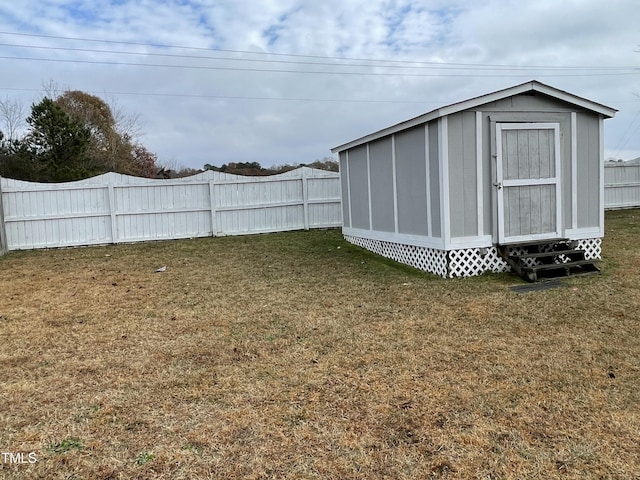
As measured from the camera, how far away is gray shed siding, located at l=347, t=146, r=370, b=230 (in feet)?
29.5

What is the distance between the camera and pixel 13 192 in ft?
35.0

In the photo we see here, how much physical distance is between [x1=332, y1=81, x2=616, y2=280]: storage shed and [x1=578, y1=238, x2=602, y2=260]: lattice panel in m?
0.02

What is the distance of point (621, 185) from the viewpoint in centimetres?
1585

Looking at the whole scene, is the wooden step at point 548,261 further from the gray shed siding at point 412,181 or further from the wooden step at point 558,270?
the gray shed siding at point 412,181

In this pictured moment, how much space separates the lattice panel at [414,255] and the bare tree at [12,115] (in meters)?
17.2

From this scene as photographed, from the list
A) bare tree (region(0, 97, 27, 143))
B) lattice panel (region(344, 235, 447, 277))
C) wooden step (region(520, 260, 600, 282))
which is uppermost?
bare tree (region(0, 97, 27, 143))

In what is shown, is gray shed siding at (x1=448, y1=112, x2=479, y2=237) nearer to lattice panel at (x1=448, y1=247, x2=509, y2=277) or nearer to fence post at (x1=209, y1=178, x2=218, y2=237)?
lattice panel at (x1=448, y1=247, x2=509, y2=277)

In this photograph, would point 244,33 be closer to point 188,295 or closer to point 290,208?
point 290,208

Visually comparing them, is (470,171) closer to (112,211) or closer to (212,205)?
(212,205)

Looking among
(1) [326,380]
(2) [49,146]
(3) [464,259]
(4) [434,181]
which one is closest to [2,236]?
(2) [49,146]

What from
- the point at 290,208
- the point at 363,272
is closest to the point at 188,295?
the point at 363,272

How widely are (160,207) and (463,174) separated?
821 centimetres

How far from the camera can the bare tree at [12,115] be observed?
736 inches

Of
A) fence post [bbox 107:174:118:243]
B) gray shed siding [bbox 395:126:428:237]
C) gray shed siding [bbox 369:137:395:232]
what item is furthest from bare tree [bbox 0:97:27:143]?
gray shed siding [bbox 395:126:428:237]
